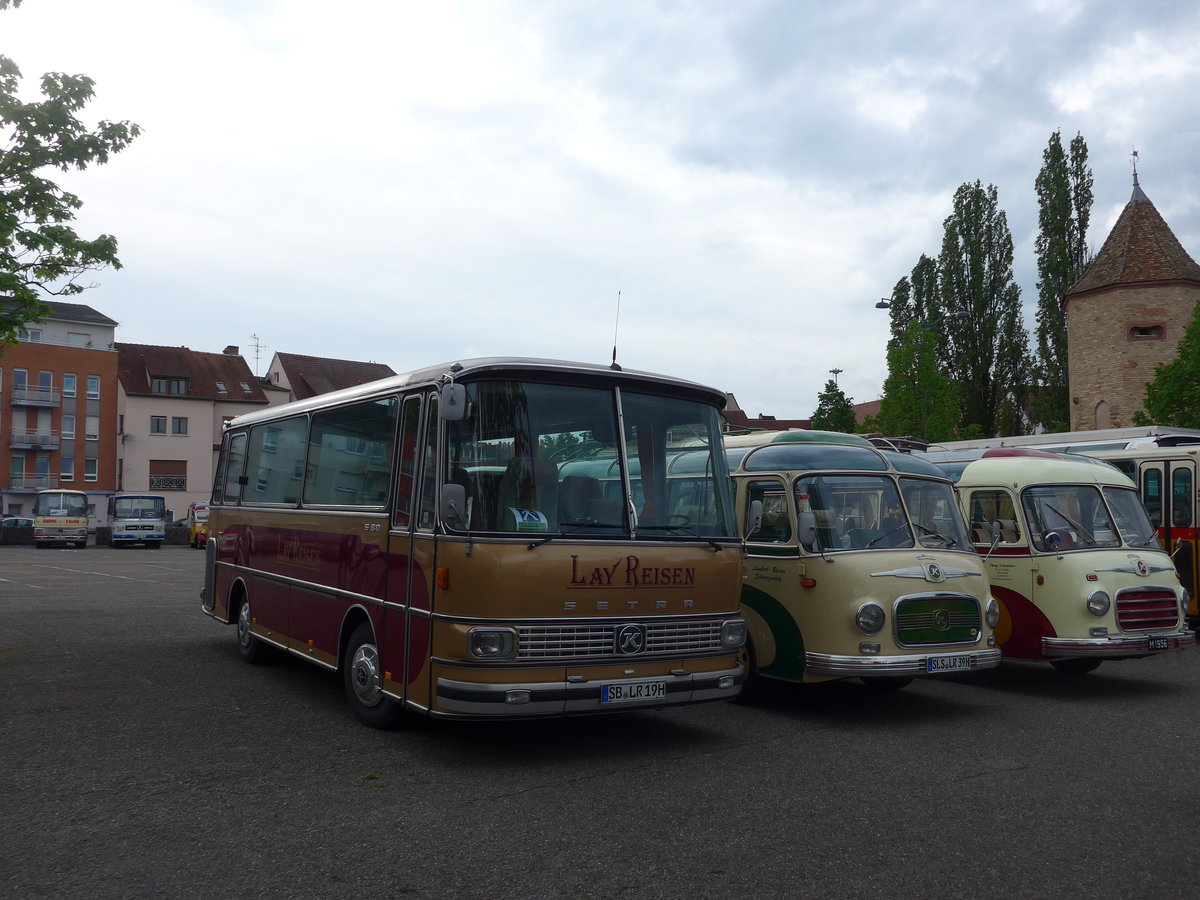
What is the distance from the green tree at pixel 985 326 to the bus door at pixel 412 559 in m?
44.3

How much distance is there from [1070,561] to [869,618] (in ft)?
10.2

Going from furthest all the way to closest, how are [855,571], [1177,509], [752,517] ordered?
1. [1177,509]
2. [855,571]
3. [752,517]

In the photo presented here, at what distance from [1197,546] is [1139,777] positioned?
9.52 meters

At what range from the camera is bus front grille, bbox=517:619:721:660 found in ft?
23.4

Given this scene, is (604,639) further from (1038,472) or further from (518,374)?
(1038,472)

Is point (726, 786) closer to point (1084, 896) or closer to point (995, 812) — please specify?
point (995, 812)

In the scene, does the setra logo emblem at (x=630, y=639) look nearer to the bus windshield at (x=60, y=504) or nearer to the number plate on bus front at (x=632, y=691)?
the number plate on bus front at (x=632, y=691)

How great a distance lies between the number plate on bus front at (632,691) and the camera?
7309 millimetres

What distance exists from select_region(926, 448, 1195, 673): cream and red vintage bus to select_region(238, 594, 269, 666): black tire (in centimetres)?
771

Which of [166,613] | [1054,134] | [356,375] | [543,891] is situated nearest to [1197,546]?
[543,891]

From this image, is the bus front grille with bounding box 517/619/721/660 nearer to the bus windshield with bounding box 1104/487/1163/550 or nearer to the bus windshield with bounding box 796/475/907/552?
the bus windshield with bounding box 796/475/907/552

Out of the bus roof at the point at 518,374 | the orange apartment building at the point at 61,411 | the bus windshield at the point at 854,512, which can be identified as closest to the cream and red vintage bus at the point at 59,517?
the orange apartment building at the point at 61,411

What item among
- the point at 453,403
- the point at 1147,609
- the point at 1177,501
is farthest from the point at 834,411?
the point at 453,403

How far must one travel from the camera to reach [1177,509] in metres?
15.6
